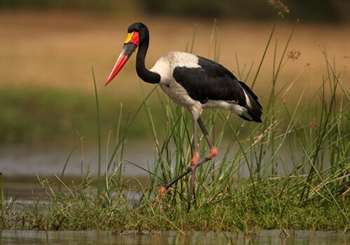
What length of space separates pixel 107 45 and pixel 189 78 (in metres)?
11.5

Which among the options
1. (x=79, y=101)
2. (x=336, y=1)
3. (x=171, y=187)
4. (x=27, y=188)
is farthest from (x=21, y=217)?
(x=336, y=1)

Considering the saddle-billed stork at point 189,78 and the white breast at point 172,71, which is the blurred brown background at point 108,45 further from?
the white breast at point 172,71

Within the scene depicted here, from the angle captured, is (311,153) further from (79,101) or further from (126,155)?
(79,101)

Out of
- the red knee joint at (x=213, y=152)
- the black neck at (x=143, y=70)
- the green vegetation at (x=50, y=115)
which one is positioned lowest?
the green vegetation at (x=50, y=115)

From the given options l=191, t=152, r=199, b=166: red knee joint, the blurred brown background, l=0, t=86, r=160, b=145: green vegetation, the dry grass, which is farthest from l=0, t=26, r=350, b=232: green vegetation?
the dry grass

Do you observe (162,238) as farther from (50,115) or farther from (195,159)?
(50,115)

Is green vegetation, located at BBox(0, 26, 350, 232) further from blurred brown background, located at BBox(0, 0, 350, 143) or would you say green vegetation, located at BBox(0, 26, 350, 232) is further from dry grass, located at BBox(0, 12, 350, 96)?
dry grass, located at BBox(0, 12, 350, 96)

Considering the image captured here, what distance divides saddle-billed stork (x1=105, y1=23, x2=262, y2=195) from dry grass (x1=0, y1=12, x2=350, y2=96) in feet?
25.5

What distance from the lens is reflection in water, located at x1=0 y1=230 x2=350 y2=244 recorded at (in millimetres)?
8672

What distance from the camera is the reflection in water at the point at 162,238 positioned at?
8672 millimetres

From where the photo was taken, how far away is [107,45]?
21500mm

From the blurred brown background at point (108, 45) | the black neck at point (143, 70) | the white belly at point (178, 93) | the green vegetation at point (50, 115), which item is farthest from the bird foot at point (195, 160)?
the green vegetation at point (50, 115)

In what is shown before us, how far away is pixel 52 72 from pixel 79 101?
2.45m

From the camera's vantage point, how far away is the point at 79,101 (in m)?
17.2
